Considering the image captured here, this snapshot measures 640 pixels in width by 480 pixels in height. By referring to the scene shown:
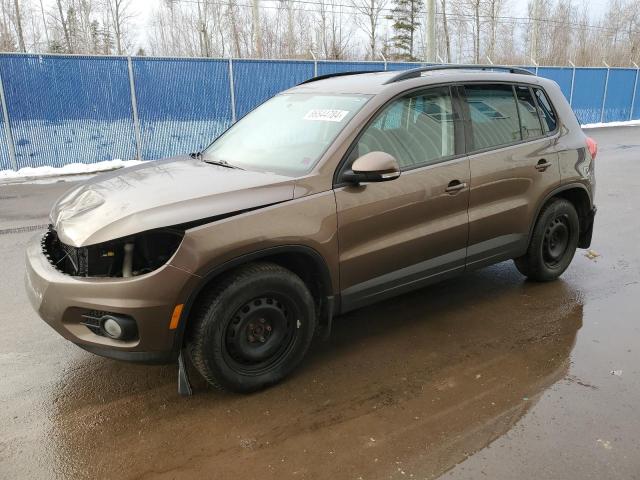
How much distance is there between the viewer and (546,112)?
4.76 metres

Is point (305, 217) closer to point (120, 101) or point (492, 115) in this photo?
point (492, 115)

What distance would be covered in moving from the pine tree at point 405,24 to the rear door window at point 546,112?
1729 inches

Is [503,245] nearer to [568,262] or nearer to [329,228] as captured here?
[568,262]

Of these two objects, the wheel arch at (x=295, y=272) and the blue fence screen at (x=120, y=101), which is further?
the blue fence screen at (x=120, y=101)

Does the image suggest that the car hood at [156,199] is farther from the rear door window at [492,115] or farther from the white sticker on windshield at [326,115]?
the rear door window at [492,115]

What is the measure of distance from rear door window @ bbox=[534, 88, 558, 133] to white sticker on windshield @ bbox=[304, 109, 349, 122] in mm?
2032

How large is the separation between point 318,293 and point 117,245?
1.27m

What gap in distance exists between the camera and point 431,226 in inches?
152

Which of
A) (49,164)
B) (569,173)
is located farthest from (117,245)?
(49,164)

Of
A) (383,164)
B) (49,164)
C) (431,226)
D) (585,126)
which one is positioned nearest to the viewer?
(383,164)

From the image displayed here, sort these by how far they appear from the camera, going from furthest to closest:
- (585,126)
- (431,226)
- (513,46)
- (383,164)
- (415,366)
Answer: (513,46), (585,126), (431,226), (415,366), (383,164)

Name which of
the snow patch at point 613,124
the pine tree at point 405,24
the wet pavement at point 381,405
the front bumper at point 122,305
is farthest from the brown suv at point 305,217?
the pine tree at point 405,24

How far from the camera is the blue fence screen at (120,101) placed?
11695mm

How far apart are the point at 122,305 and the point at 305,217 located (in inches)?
44.7
